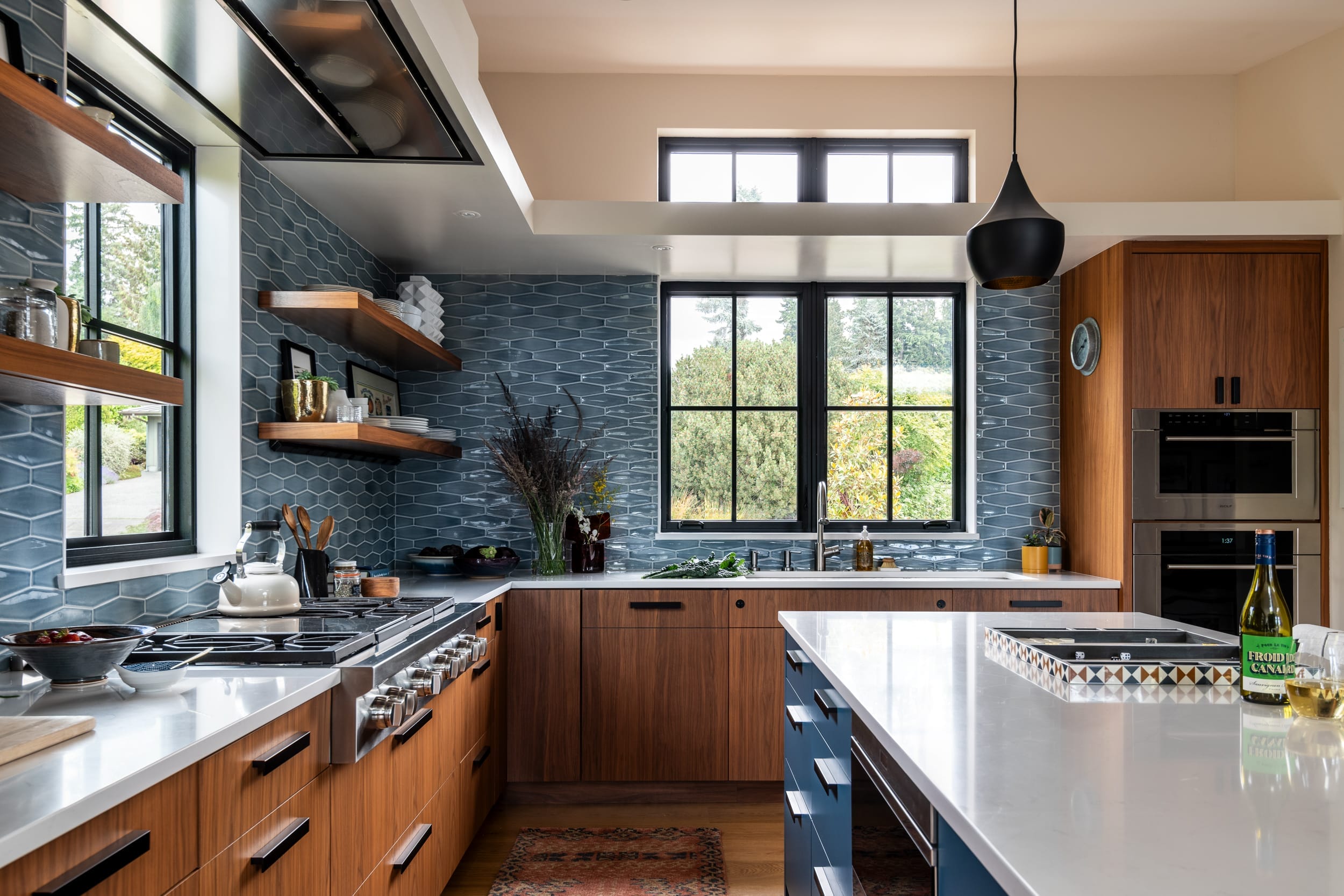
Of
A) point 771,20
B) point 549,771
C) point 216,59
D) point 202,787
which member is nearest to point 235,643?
point 202,787

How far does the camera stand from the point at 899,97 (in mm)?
4309

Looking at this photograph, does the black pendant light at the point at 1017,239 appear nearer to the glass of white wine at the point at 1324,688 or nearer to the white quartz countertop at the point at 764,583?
the glass of white wine at the point at 1324,688

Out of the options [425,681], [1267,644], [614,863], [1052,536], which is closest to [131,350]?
[425,681]

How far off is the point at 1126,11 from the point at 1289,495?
2128 millimetres

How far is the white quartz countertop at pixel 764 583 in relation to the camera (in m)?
3.76

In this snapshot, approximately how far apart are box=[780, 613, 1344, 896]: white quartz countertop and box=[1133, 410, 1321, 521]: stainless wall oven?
98.7 inches

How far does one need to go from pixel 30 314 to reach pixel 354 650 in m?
0.91

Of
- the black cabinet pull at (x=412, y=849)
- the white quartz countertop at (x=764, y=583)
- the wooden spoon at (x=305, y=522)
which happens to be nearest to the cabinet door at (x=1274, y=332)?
the white quartz countertop at (x=764, y=583)

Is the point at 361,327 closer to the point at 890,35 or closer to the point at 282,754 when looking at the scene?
the point at 282,754

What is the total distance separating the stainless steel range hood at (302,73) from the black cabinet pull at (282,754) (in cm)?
152

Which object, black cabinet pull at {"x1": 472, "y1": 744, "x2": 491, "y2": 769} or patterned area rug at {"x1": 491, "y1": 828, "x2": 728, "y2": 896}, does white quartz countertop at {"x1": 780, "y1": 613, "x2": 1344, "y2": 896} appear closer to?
patterned area rug at {"x1": 491, "y1": 828, "x2": 728, "y2": 896}

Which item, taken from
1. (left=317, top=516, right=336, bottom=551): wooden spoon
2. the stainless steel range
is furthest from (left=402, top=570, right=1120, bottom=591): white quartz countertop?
the stainless steel range

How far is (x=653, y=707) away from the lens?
12.3 feet

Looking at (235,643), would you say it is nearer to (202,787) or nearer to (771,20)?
(202,787)
